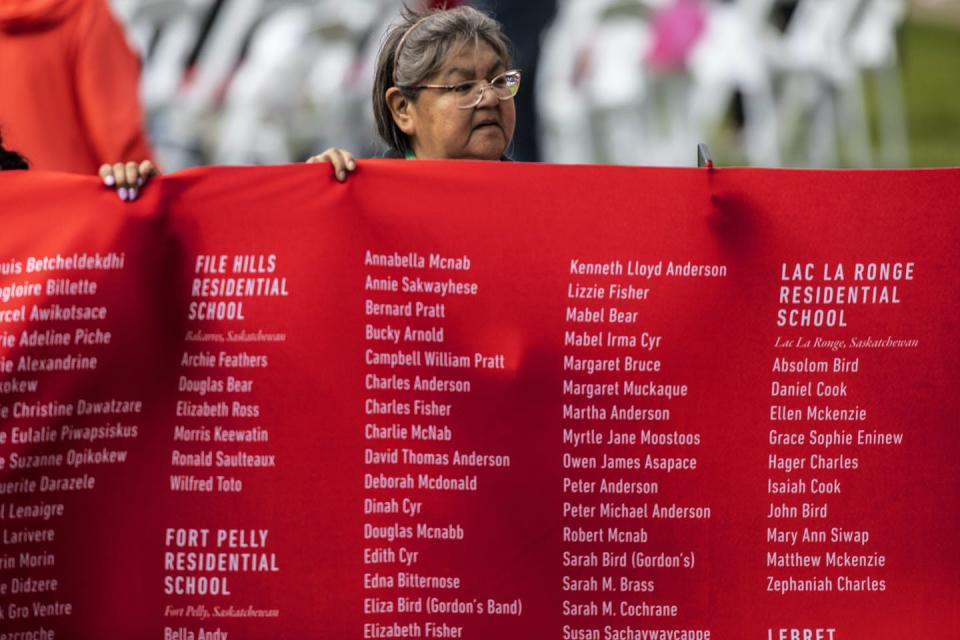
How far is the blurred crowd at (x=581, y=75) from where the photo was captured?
994 cm

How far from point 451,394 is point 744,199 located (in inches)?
27.7

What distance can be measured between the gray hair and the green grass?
687 cm

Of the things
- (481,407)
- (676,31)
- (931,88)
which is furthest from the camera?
(931,88)

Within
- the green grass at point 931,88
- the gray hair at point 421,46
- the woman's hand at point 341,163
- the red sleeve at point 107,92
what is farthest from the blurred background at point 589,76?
the woman's hand at point 341,163

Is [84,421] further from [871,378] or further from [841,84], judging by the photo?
[841,84]

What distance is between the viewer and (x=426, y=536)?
143 inches

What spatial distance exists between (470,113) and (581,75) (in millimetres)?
6319

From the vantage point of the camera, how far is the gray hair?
406 cm

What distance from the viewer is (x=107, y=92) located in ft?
19.2

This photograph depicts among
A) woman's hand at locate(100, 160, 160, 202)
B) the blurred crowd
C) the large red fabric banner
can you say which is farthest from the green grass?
woman's hand at locate(100, 160, 160, 202)

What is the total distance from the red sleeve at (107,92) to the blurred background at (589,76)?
383 centimetres

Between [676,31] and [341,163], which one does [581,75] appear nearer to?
[676,31]

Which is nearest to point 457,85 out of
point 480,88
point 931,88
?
point 480,88

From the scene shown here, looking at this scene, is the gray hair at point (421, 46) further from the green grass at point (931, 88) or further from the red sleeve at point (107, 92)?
the green grass at point (931, 88)
